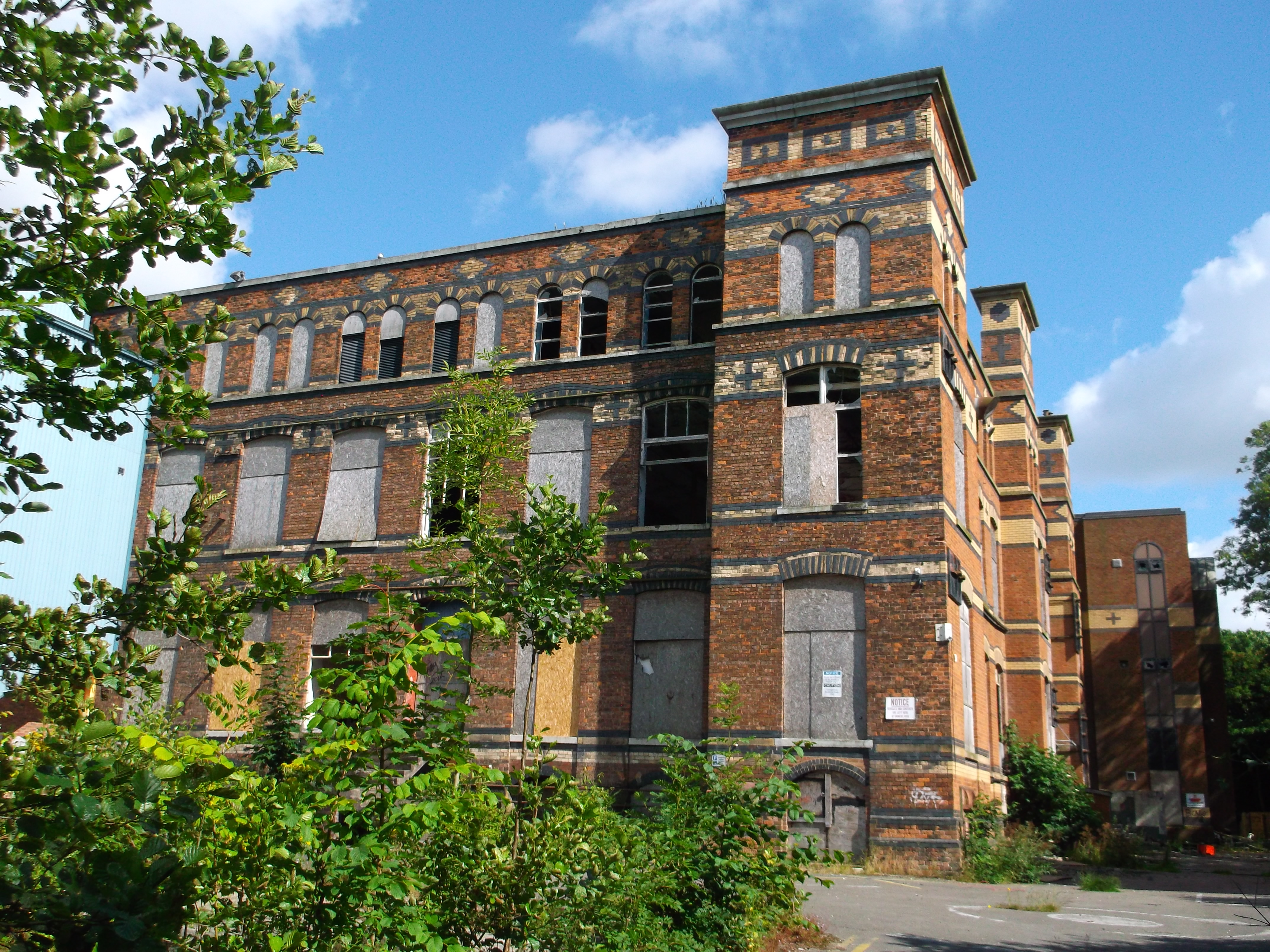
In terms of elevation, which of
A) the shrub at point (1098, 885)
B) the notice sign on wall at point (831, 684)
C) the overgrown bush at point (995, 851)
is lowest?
the shrub at point (1098, 885)

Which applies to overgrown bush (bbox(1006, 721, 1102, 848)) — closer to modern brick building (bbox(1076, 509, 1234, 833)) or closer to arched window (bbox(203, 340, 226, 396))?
modern brick building (bbox(1076, 509, 1234, 833))

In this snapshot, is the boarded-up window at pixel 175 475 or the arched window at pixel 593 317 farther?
the boarded-up window at pixel 175 475

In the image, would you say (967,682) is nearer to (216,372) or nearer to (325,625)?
(325,625)

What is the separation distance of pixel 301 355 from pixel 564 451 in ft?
24.5

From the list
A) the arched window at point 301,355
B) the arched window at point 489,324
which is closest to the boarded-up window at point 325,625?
the arched window at point 301,355

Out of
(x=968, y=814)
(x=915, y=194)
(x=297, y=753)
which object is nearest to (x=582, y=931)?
(x=297, y=753)

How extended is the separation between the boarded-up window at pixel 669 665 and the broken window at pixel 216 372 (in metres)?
12.3

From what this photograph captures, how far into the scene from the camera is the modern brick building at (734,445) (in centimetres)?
1847

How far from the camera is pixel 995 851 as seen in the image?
17703 millimetres

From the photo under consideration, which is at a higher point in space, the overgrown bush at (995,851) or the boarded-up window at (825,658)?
the boarded-up window at (825,658)

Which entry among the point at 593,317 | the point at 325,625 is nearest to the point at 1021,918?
the point at 593,317

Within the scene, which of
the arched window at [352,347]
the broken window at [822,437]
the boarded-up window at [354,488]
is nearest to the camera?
the broken window at [822,437]

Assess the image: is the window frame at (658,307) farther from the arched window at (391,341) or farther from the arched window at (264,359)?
the arched window at (264,359)

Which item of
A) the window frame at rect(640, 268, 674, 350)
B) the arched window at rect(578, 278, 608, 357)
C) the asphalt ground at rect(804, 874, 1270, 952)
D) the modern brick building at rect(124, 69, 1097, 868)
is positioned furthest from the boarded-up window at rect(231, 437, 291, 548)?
the asphalt ground at rect(804, 874, 1270, 952)
